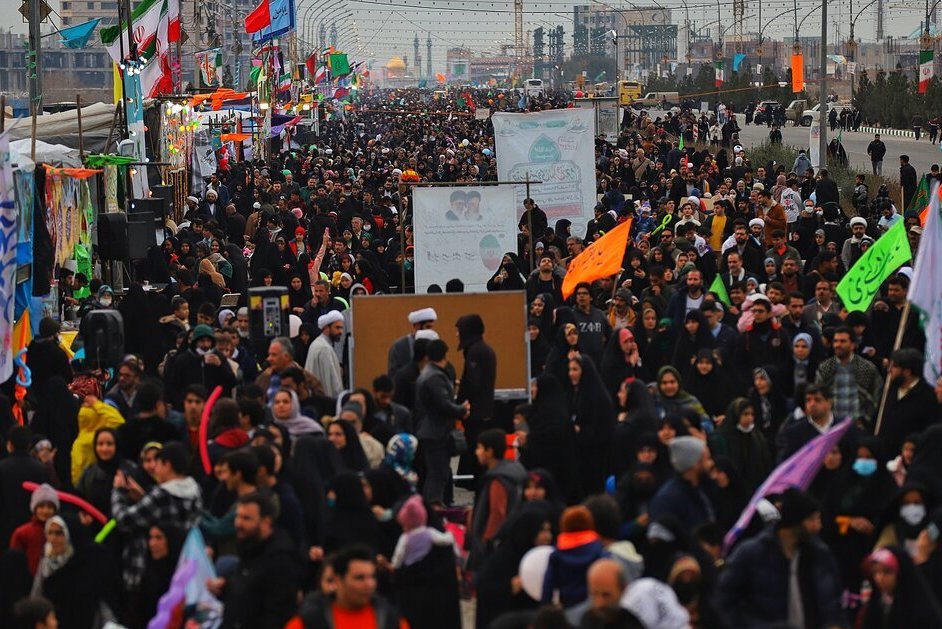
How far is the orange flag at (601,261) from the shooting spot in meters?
13.9

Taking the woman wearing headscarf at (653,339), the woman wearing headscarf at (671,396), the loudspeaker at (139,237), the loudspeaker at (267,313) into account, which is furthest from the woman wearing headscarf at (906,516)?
the loudspeaker at (139,237)

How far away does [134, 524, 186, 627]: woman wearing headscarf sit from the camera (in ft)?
24.6

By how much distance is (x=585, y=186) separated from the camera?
21.7 metres

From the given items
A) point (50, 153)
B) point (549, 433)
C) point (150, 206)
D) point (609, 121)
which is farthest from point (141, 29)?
point (609, 121)

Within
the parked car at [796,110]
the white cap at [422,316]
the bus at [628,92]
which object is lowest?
the white cap at [422,316]

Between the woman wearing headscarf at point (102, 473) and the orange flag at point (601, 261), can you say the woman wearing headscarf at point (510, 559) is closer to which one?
the woman wearing headscarf at point (102, 473)

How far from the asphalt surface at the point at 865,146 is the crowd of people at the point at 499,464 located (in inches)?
1066

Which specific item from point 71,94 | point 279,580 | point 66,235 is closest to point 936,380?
point 279,580

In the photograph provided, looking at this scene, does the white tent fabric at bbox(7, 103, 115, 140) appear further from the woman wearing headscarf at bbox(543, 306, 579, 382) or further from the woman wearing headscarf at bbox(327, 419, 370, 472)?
the woman wearing headscarf at bbox(327, 419, 370, 472)

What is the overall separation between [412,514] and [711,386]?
12.5 ft

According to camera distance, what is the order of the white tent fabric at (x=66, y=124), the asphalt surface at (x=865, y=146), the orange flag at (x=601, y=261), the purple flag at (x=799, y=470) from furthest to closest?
the asphalt surface at (x=865, y=146), the white tent fabric at (x=66, y=124), the orange flag at (x=601, y=261), the purple flag at (x=799, y=470)

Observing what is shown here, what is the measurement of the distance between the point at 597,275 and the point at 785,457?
498 centimetres

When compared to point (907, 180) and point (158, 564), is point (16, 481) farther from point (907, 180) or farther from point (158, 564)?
point (907, 180)

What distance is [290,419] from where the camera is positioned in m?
9.20
